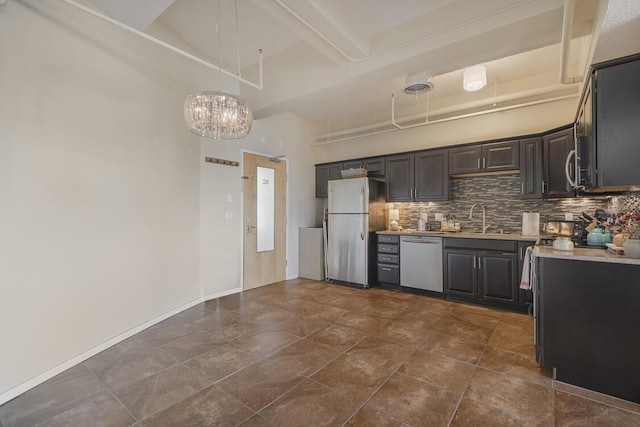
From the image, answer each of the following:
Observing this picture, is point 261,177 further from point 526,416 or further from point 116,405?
point 526,416

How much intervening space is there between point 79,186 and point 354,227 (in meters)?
3.71

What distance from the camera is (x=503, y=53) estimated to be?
3090 millimetres

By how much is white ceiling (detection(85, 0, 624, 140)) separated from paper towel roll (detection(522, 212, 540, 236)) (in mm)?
1595

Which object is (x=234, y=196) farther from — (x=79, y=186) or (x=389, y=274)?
(x=389, y=274)

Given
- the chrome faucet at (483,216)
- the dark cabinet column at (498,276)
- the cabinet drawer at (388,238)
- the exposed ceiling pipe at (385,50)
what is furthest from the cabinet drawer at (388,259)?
the exposed ceiling pipe at (385,50)

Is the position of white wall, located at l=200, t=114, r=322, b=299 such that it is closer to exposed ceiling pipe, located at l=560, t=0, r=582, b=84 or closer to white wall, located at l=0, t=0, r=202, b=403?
white wall, located at l=0, t=0, r=202, b=403

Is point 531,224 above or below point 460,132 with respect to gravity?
below

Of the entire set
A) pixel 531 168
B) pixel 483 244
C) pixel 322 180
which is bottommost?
pixel 483 244

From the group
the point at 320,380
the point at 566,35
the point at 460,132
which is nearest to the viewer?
the point at 320,380

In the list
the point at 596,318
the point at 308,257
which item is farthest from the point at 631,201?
the point at 308,257

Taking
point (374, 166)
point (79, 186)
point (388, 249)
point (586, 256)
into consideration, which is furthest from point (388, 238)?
point (79, 186)

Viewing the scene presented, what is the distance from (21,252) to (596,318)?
4176mm

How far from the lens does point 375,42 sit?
3373 mm

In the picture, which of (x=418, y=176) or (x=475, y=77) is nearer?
(x=475, y=77)
